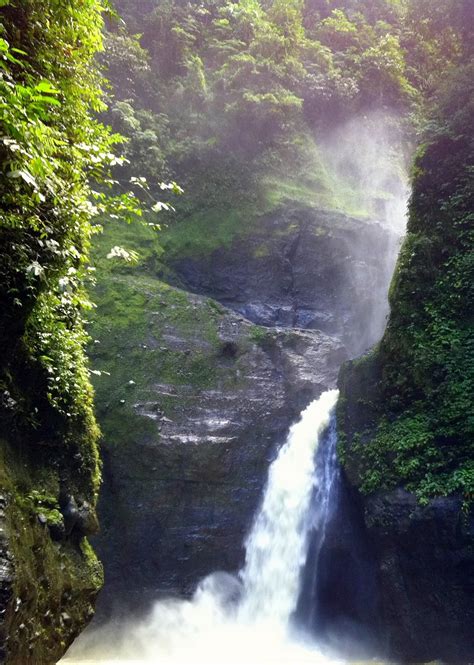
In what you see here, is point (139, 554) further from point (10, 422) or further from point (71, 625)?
point (10, 422)

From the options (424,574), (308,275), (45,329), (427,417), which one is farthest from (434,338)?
(308,275)

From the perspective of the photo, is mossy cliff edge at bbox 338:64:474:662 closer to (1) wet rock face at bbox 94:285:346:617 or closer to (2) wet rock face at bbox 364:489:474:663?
(2) wet rock face at bbox 364:489:474:663

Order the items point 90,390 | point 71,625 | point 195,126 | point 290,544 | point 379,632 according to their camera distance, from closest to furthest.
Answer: point 71,625 < point 90,390 < point 379,632 < point 290,544 < point 195,126

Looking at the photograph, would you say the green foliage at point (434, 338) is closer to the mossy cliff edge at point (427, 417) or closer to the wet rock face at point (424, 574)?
the mossy cliff edge at point (427, 417)

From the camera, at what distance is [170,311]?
15906 millimetres

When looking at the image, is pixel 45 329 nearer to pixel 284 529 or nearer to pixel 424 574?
pixel 424 574

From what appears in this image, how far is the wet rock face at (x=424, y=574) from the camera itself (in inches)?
342

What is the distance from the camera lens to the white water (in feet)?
34.0

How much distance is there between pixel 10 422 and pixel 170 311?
11483 millimetres

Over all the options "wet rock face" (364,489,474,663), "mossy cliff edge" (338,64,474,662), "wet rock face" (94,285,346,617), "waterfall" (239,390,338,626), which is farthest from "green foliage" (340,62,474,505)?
"wet rock face" (94,285,346,617)

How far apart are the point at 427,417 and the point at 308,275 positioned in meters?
10.1

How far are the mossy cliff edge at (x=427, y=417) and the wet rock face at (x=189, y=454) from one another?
2.86 m

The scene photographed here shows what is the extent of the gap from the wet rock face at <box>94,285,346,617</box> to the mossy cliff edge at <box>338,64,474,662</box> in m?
2.86

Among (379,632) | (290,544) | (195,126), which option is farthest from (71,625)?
(195,126)
